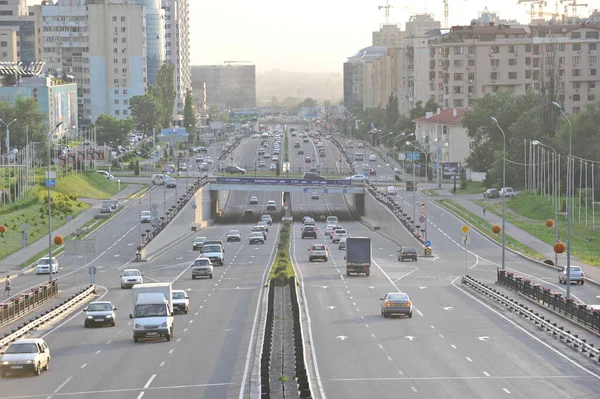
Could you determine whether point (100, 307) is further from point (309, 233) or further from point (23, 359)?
point (309, 233)

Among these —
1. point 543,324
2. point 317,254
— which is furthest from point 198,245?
point 543,324

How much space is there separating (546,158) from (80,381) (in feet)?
321

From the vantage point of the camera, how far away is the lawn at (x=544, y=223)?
87688 millimetres

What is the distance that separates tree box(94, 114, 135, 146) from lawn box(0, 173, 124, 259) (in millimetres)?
38421

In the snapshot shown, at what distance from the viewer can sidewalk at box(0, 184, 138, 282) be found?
84406mm

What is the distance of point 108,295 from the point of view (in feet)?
211

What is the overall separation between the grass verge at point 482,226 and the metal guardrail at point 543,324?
1060 inches

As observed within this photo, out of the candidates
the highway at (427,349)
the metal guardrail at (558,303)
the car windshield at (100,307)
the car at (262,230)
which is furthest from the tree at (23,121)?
the car windshield at (100,307)

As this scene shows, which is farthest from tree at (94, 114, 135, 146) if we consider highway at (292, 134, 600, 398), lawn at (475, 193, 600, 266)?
highway at (292, 134, 600, 398)

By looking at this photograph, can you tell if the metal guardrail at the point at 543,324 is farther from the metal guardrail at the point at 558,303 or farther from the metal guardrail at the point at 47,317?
the metal guardrail at the point at 47,317

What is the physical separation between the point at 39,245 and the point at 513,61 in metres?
115

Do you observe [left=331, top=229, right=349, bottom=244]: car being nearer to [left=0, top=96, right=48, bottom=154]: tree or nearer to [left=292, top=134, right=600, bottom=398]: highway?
[left=292, top=134, right=600, bottom=398]: highway

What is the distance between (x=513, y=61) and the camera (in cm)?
19388

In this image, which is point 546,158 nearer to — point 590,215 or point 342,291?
point 590,215
